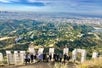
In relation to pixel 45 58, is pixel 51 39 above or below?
below

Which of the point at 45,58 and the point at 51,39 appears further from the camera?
the point at 51,39

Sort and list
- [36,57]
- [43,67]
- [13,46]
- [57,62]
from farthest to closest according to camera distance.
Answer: [13,46] < [36,57] < [57,62] < [43,67]

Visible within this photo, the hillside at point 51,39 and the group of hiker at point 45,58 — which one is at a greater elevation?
the group of hiker at point 45,58

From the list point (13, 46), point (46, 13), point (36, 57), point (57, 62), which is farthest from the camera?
point (46, 13)

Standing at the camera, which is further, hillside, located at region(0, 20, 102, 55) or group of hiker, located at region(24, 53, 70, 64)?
hillside, located at region(0, 20, 102, 55)

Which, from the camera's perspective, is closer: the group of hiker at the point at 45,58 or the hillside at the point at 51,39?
the group of hiker at the point at 45,58

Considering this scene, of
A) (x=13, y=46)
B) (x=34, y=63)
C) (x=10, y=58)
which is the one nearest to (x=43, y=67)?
(x=34, y=63)

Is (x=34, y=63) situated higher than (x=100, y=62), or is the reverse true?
(x=100, y=62)

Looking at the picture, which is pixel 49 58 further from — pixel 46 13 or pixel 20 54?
pixel 46 13

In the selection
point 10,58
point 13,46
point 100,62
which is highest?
point 100,62

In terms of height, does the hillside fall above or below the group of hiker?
below

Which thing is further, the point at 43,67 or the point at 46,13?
the point at 46,13
